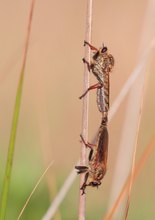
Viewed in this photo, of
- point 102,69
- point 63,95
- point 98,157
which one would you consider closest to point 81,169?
point 98,157

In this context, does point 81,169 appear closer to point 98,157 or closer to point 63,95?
point 98,157

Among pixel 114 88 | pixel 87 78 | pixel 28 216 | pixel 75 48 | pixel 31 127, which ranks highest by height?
pixel 75 48

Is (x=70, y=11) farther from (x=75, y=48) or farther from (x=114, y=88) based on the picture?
(x=114, y=88)

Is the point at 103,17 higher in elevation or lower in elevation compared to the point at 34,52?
higher

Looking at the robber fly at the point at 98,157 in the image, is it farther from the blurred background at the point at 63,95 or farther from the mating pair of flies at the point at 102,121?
the blurred background at the point at 63,95

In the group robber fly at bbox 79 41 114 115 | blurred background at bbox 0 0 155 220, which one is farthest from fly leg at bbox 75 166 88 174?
blurred background at bbox 0 0 155 220

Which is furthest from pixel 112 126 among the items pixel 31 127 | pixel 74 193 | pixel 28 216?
pixel 28 216
